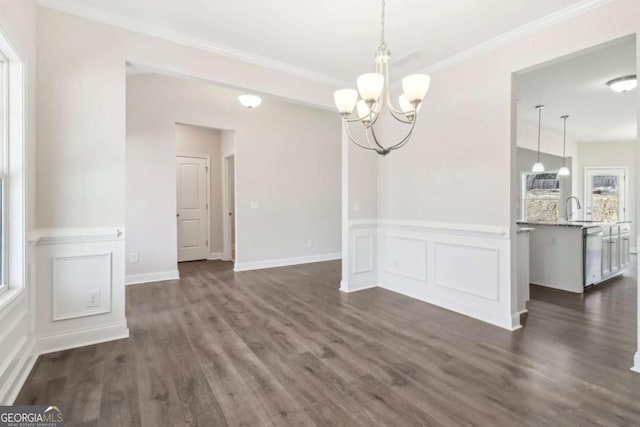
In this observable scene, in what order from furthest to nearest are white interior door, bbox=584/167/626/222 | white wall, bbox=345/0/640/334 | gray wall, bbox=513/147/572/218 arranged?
white interior door, bbox=584/167/626/222, gray wall, bbox=513/147/572/218, white wall, bbox=345/0/640/334

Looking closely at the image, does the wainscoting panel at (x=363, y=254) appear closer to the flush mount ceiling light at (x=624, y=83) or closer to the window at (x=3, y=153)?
the window at (x=3, y=153)

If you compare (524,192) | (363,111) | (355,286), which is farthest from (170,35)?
(524,192)

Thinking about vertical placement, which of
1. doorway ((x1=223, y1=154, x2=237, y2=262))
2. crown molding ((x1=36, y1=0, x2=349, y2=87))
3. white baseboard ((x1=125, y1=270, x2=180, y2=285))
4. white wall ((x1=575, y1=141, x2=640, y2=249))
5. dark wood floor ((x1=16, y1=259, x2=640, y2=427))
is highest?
crown molding ((x1=36, y1=0, x2=349, y2=87))

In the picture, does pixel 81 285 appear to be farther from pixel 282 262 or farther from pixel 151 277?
pixel 282 262

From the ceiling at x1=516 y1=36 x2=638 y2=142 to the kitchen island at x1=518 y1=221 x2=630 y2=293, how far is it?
163 cm

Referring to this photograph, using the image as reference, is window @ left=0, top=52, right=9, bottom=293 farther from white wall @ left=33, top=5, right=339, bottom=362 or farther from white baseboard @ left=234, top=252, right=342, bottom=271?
white baseboard @ left=234, top=252, right=342, bottom=271

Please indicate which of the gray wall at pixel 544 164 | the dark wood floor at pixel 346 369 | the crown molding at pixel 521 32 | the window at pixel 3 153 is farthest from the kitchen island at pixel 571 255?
the window at pixel 3 153

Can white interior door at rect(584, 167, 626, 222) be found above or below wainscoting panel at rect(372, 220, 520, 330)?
above

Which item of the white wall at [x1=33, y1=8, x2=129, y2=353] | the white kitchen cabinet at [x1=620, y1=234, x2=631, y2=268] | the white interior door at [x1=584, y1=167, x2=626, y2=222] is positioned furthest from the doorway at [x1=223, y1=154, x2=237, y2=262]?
the white interior door at [x1=584, y1=167, x2=626, y2=222]

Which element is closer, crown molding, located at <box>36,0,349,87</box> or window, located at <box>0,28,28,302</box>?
window, located at <box>0,28,28,302</box>

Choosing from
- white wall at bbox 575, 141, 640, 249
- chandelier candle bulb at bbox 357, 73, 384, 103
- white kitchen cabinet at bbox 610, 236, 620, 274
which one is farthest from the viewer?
white wall at bbox 575, 141, 640, 249

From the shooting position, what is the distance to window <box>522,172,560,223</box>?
788cm

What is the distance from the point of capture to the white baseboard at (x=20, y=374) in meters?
1.80

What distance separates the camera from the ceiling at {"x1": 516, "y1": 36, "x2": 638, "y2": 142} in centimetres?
335
